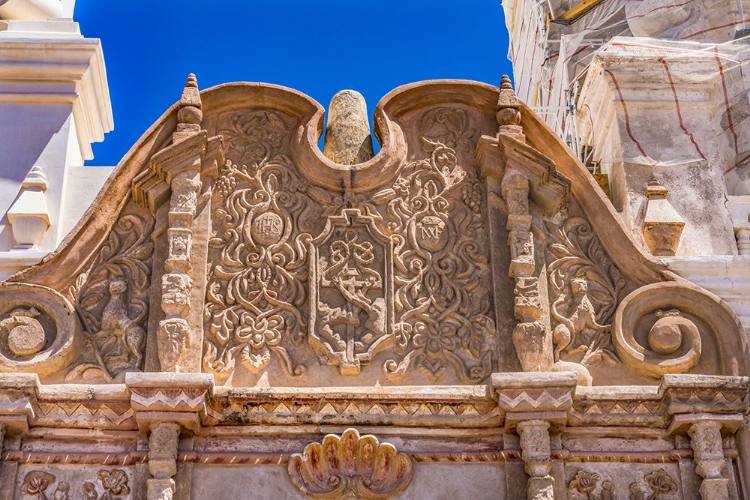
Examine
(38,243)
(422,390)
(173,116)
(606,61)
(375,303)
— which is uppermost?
(606,61)

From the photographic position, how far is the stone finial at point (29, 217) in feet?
31.1

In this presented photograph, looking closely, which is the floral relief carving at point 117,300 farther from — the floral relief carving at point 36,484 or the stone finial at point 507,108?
the stone finial at point 507,108

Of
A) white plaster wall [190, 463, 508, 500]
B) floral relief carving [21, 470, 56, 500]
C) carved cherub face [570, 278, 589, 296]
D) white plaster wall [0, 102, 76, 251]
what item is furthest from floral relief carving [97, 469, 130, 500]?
carved cherub face [570, 278, 589, 296]

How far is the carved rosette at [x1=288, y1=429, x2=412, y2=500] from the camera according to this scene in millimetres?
8523

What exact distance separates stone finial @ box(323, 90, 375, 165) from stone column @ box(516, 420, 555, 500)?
2624mm

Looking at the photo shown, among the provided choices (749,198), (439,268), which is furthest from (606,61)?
(439,268)

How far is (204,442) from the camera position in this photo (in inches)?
342

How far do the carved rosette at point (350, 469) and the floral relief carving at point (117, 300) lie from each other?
4.48 feet

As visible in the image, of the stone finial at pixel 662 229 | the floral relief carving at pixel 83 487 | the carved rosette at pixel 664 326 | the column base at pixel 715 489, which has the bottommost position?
the column base at pixel 715 489

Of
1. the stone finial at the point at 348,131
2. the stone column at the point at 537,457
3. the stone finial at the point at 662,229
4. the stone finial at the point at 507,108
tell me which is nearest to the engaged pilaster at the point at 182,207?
the stone finial at the point at 348,131

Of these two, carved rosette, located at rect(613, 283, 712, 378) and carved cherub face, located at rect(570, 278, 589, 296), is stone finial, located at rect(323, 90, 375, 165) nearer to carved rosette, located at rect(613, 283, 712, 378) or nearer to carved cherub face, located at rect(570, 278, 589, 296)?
carved cherub face, located at rect(570, 278, 589, 296)

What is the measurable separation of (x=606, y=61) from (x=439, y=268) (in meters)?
2.58

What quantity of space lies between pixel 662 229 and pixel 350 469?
292 cm

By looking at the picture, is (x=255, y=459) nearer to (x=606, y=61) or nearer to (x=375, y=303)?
(x=375, y=303)
